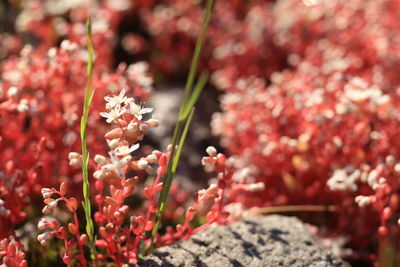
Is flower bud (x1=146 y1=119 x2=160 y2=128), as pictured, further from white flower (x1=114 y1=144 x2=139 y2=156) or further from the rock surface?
the rock surface

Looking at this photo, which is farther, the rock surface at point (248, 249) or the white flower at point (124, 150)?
the rock surface at point (248, 249)

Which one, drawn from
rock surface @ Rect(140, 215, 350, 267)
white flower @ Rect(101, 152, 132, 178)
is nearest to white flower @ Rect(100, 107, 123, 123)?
white flower @ Rect(101, 152, 132, 178)

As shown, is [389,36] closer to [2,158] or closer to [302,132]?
[302,132]

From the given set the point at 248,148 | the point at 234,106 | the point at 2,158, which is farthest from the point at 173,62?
the point at 2,158

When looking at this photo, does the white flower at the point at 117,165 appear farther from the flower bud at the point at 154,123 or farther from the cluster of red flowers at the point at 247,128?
the flower bud at the point at 154,123

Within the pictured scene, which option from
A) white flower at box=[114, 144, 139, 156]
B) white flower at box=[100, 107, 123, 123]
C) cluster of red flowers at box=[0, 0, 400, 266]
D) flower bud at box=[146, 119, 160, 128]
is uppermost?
cluster of red flowers at box=[0, 0, 400, 266]

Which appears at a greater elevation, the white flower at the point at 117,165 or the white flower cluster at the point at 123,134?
the white flower cluster at the point at 123,134

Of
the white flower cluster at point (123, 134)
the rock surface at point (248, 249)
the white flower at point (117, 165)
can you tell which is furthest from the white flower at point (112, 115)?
the rock surface at point (248, 249)

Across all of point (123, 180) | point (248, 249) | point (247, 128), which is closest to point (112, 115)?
point (123, 180)
